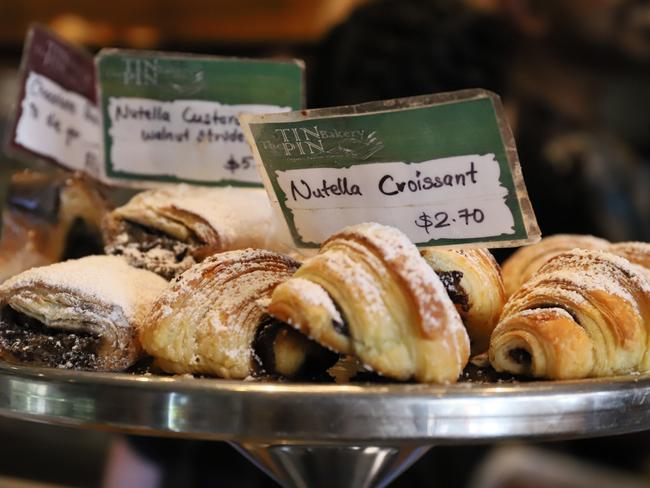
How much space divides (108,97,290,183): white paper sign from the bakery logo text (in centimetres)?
37

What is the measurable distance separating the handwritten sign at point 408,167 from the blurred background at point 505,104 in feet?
2.33

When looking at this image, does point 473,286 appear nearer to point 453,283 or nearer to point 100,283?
point 453,283

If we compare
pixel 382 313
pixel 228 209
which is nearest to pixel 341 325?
pixel 382 313

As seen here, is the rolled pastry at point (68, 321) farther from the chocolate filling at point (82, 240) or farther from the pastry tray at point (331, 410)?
the chocolate filling at point (82, 240)

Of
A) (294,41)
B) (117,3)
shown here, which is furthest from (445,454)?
(117,3)

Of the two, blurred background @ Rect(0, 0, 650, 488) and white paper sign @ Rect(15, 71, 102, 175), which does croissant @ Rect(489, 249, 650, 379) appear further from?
blurred background @ Rect(0, 0, 650, 488)

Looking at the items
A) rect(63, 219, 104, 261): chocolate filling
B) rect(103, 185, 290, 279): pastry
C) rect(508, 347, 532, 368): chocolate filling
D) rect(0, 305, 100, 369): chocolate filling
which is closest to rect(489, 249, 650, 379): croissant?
rect(508, 347, 532, 368): chocolate filling

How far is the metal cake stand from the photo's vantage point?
76 cm

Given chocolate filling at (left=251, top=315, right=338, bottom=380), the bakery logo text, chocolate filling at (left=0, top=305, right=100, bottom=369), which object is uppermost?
the bakery logo text

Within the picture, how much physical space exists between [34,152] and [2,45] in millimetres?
3632

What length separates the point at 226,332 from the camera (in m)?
0.93

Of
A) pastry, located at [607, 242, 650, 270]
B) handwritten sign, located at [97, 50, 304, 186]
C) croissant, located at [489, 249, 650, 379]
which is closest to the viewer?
croissant, located at [489, 249, 650, 379]

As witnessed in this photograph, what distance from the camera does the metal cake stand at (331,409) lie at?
76cm

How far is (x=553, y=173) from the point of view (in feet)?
8.54
